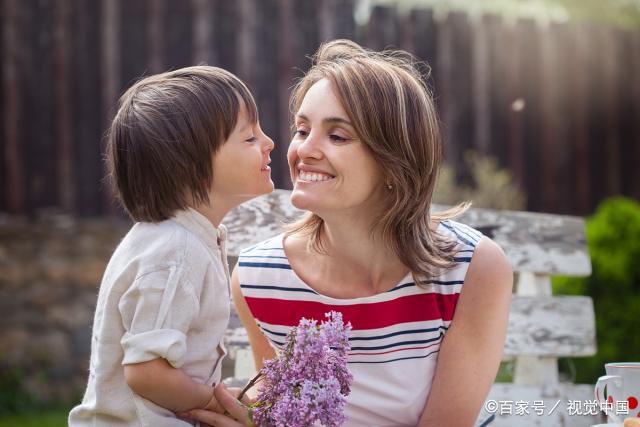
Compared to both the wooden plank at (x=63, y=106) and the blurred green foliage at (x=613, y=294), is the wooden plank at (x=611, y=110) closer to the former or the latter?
the blurred green foliage at (x=613, y=294)

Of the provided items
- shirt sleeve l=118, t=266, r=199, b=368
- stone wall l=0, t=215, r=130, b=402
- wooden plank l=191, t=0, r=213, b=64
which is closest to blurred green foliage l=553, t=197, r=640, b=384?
wooden plank l=191, t=0, r=213, b=64

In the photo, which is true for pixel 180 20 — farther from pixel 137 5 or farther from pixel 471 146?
pixel 471 146

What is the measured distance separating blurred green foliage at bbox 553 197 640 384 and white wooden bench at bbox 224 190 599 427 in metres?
1.70

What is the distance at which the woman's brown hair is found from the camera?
2197 millimetres

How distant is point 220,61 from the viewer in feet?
18.5

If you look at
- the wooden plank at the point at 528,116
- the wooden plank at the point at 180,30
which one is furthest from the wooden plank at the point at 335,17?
the wooden plank at the point at 528,116

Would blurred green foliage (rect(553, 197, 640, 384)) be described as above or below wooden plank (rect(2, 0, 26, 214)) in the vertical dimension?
below

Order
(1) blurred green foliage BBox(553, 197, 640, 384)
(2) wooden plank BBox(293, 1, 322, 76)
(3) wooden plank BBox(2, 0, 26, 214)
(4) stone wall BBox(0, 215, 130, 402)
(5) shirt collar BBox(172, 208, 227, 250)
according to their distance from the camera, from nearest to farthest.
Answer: (5) shirt collar BBox(172, 208, 227, 250)
(1) blurred green foliage BBox(553, 197, 640, 384)
(4) stone wall BBox(0, 215, 130, 402)
(3) wooden plank BBox(2, 0, 26, 214)
(2) wooden plank BBox(293, 1, 322, 76)

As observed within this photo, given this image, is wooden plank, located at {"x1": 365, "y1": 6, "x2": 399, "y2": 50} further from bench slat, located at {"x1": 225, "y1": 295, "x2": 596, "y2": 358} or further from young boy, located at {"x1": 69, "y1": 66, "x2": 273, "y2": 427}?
young boy, located at {"x1": 69, "y1": 66, "x2": 273, "y2": 427}

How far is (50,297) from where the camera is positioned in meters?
5.30

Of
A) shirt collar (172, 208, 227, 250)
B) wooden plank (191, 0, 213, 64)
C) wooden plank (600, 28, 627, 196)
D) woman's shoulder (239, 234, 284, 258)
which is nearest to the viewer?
shirt collar (172, 208, 227, 250)

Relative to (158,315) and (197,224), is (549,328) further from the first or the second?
(158,315)

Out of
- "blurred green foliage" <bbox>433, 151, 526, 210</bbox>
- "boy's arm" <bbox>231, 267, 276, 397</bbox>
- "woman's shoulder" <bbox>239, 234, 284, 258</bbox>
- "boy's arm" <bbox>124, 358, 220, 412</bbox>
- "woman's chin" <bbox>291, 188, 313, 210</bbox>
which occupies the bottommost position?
"blurred green foliage" <bbox>433, 151, 526, 210</bbox>

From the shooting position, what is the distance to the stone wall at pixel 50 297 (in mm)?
5176
